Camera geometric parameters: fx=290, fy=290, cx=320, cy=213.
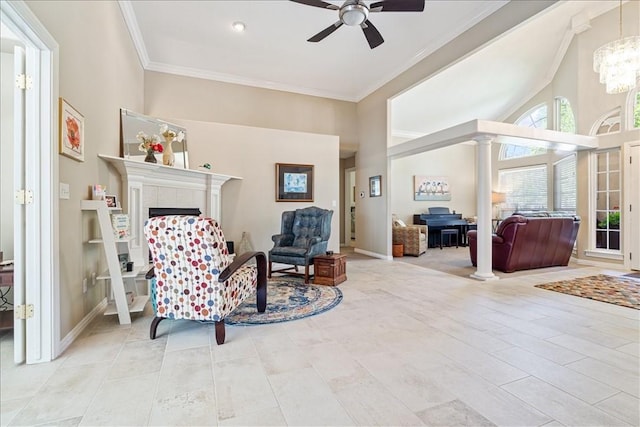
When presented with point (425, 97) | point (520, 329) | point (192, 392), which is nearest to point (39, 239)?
point (192, 392)

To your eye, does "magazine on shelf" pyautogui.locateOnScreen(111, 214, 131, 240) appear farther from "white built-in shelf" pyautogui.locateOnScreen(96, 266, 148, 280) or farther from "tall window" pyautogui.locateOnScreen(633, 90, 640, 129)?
"tall window" pyautogui.locateOnScreen(633, 90, 640, 129)

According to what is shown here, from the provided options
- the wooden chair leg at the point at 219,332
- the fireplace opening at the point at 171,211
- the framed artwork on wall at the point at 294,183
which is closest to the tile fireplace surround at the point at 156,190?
the fireplace opening at the point at 171,211

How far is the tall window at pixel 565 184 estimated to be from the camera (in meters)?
6.31

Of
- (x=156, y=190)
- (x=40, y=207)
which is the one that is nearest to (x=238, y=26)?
(x=156, y=190)

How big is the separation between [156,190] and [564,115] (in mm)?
8640

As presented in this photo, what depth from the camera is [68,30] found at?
7.66 ft

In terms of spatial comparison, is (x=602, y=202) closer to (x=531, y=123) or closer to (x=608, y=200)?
(x=608, y=200)

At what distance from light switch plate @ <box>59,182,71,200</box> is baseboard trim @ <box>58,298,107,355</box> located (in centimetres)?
107

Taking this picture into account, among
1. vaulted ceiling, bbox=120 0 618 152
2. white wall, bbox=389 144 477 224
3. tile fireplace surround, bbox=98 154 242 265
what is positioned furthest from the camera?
white wall, bbox=389 144 477 224

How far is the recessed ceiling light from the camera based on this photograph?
4.27m

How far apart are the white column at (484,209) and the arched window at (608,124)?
3039 millimetres

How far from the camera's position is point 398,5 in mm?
3037

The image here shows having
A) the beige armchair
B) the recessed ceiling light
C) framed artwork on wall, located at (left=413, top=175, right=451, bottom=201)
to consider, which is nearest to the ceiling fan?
the recessed ceiling light

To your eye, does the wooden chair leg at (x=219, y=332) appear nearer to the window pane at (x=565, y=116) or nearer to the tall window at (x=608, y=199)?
the tall window at (x=608, y=199)
